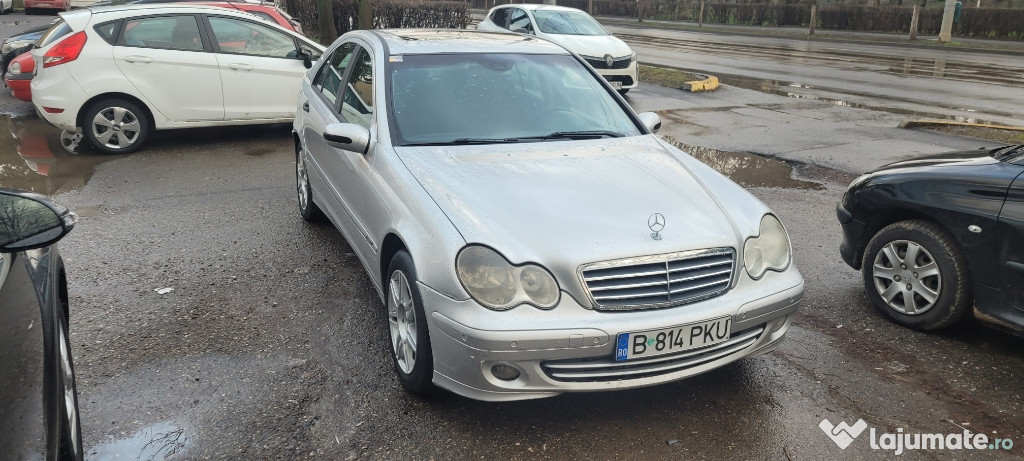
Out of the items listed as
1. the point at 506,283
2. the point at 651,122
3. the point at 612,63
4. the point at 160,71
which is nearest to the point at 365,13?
the point at 612,63

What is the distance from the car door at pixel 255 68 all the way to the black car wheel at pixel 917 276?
701cm

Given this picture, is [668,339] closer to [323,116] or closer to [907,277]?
[907,277]

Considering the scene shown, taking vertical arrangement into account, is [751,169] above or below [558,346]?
below

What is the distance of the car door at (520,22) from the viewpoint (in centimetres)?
1506

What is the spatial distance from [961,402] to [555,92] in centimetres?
272

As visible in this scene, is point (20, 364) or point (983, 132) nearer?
point (20, 364)

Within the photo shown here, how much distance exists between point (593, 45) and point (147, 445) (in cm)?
1195

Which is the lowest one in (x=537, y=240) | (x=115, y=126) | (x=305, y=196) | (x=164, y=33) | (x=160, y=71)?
(x=305, y=196)

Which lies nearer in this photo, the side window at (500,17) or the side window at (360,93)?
the side window at (360,93)

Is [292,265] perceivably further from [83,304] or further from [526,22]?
[526,22]

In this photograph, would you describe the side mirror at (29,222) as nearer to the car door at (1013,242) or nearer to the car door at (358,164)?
the car door at (358,164)

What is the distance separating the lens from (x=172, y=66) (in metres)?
8.70

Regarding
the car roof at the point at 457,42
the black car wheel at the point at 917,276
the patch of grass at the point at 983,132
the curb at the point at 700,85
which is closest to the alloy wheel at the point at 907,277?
the black car wheel at the point at 917,276

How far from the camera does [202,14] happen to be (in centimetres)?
904
